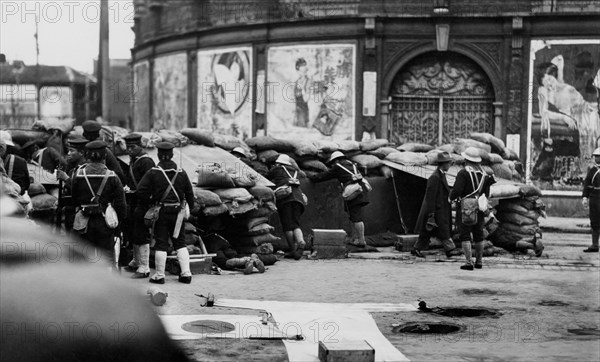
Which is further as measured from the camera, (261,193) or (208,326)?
(261,193)

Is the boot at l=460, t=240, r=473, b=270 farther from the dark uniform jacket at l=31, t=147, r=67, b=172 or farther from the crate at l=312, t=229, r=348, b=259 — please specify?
the dark uniform jacket at l=31, t=147, r=67, b=172

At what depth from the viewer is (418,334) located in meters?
8.97

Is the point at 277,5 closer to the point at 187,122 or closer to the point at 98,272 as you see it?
the point at 187,122

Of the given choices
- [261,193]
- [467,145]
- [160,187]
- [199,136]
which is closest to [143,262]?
[160,187]

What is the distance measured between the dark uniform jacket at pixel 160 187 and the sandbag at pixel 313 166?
5.19 meters

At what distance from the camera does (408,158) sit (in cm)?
1739

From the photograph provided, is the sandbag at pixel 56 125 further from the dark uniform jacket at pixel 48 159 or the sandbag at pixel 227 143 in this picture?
the sandbag at pixel 227 143

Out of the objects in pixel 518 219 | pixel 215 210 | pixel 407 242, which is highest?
pixel 215 210

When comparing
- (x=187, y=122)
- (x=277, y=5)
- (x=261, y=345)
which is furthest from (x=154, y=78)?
(x=261, y=345)

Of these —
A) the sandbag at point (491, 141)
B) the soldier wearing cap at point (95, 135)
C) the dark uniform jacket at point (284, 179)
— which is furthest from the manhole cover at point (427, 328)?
the sandbag at point (491, 141)

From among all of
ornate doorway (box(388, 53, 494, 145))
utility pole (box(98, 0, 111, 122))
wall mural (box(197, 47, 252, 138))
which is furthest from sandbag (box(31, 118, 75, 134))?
ornate doorway (box(388, 53, 494, 145))

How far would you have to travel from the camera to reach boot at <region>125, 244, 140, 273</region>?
12.3 metres

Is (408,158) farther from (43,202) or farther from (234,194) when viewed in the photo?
(43,202)

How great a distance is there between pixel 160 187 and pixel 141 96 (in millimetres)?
21461
